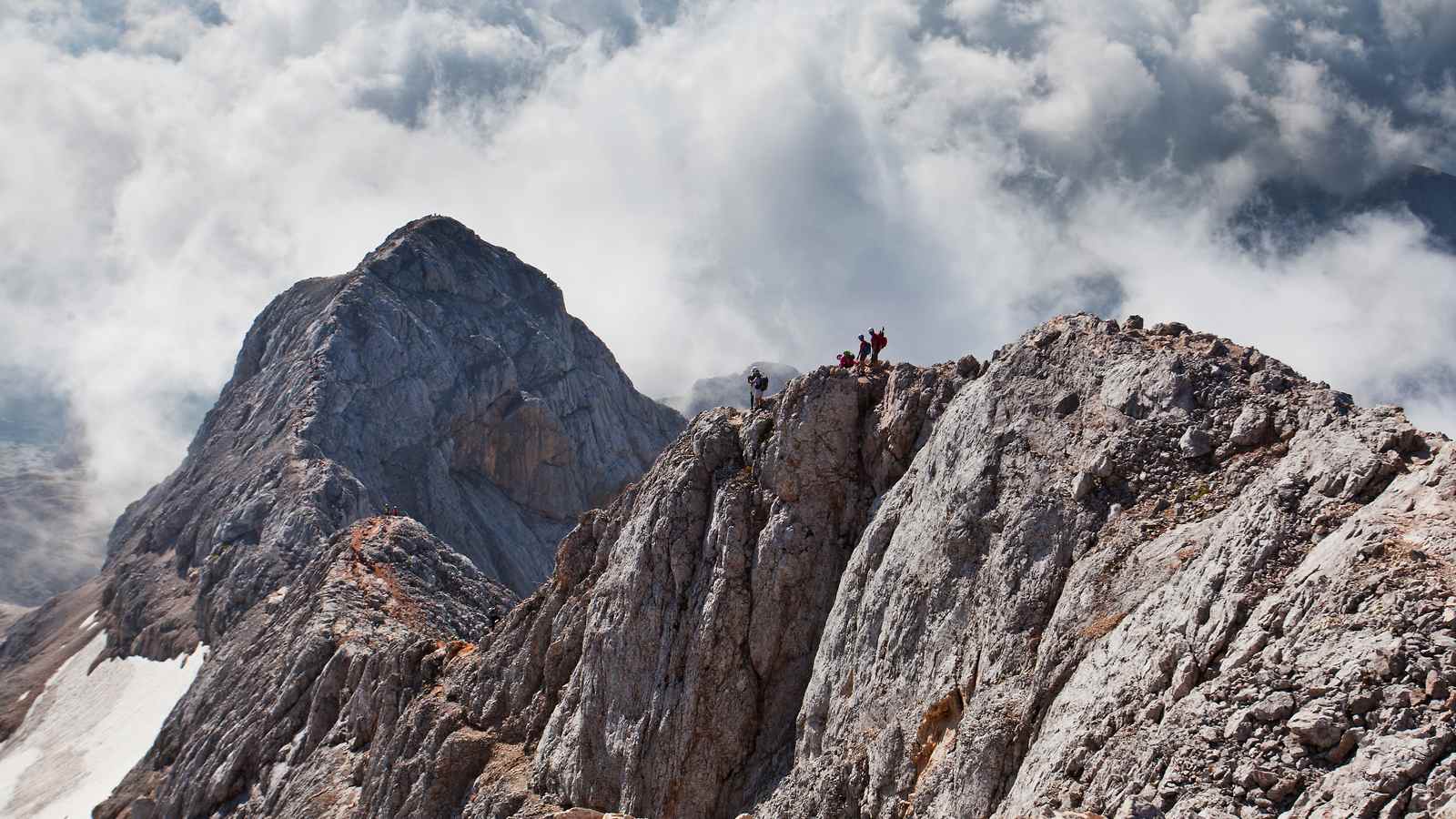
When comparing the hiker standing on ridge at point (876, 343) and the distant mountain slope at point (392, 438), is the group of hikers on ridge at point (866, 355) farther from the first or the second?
the distant mountain slope at point (392, 438)

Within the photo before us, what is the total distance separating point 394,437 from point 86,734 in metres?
46.2

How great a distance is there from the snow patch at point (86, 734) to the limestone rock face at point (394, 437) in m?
3.46

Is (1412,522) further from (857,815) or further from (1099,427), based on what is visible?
(857,815)

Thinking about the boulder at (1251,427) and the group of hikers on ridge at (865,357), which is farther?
the group of hikers on ridge at (865,357)

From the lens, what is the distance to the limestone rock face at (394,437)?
359ft

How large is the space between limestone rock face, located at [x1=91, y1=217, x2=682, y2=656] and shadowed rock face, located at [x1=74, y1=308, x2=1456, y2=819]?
207 ft

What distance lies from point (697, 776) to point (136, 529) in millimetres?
140297

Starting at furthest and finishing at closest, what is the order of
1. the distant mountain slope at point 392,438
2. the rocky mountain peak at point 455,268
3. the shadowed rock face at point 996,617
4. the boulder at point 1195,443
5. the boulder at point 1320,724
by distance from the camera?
1. the rocky mountain peak at point 455,268
2. the distant mountain slope at point 392,438
3. the boulder at point 1195,443
4. the shadowed rock face at point 996,617
5. the boulder at point 1320,724

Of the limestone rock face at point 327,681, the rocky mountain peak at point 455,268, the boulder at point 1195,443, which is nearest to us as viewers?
the boulder at point 1195,443

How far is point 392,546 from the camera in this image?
80.5m

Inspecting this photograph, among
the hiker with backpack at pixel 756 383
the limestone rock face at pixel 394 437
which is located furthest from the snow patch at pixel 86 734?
the hiker with backpack at pixel 756 383

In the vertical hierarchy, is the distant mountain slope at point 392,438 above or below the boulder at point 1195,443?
above

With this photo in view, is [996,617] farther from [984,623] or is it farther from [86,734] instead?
[86,734]

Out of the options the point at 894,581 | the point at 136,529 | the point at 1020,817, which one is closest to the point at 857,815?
the point at 894,581
